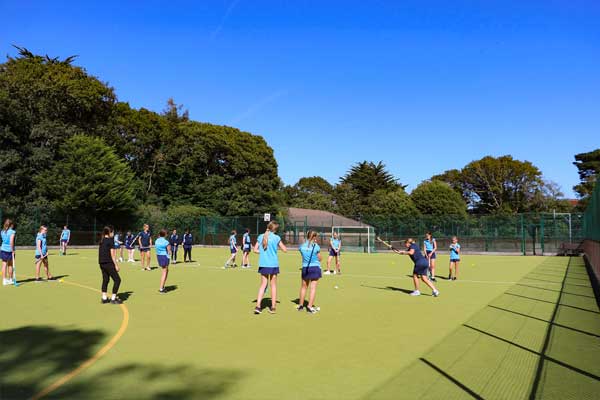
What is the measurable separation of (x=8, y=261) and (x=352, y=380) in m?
11.6

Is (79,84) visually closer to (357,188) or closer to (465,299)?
(465,299)

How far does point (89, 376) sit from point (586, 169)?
89.0 meters

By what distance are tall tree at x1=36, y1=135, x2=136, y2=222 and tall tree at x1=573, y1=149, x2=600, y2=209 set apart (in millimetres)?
67246

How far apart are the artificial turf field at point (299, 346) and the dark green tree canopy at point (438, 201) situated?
56.2m

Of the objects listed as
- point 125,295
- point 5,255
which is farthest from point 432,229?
point 5,255

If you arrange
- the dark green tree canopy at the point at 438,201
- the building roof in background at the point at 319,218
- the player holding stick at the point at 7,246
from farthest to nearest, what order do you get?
the dark green tree canopy at the point at 438,201 < the building roof in background at the point at 319,218 < the player holding stick at the point at 7,246

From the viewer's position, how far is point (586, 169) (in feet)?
257

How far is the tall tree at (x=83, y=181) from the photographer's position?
39500 mm

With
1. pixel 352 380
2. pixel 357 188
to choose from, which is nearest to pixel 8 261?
pixel 352 380

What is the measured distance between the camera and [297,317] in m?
9.20

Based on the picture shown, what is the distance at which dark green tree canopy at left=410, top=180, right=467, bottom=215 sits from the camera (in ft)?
221

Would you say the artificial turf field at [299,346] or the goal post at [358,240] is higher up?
the goal post at [358,240]

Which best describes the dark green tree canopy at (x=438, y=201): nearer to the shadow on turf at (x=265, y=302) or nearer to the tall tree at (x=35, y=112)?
the tall tree at (x=35, y=112)

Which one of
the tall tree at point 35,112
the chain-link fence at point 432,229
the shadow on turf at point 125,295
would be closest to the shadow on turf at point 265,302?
the shadow on turf at point 125,295
